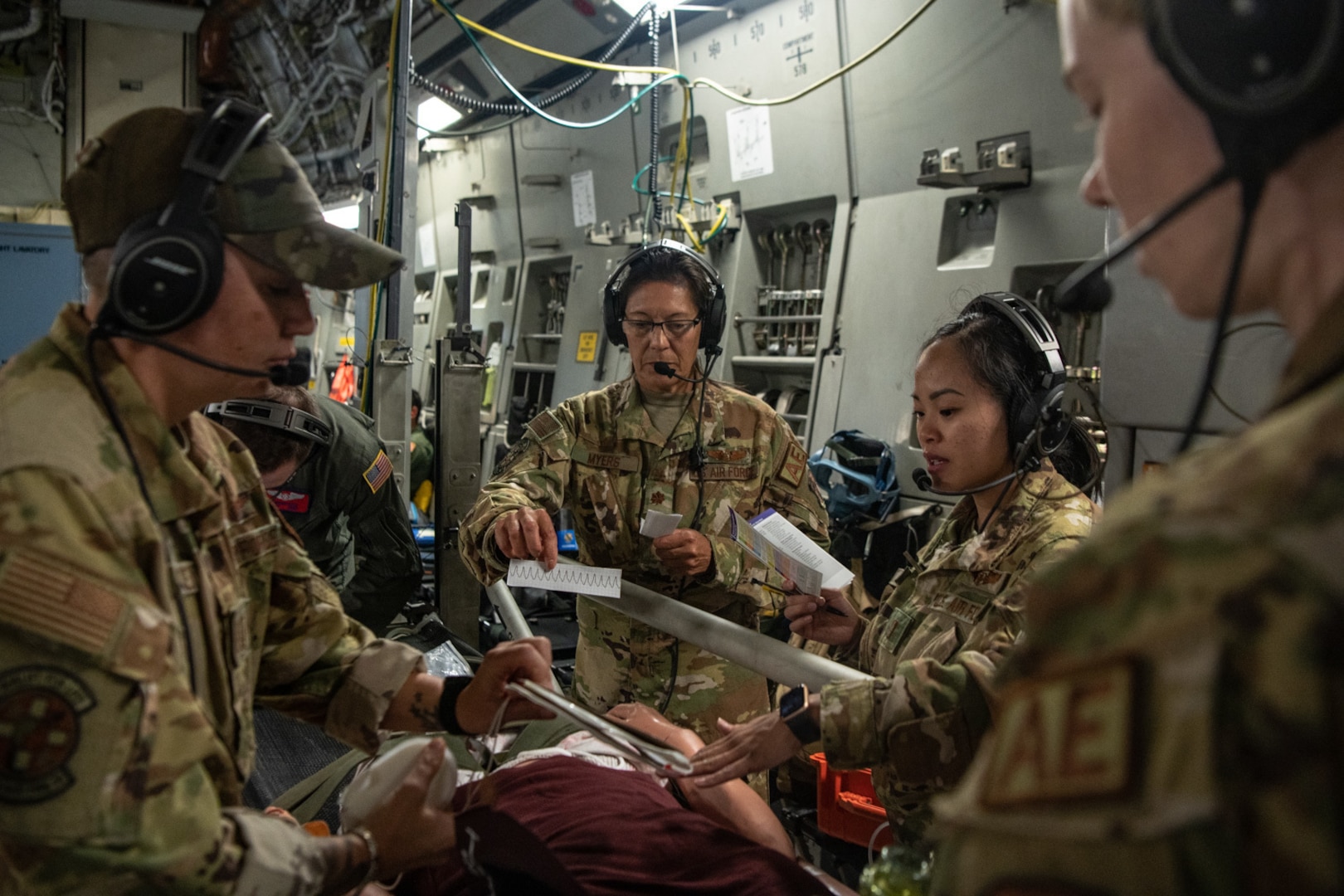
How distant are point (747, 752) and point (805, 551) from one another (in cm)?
51

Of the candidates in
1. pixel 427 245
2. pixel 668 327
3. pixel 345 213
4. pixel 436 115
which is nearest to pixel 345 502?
pixel 668 327

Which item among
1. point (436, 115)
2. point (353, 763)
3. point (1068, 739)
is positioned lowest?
point (353, 763)

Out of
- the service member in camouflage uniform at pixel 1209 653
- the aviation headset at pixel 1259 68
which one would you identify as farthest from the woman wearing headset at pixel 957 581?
the aviation headset at pixel 1259 68

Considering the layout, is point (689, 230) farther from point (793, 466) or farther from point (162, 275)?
point (162, 275)

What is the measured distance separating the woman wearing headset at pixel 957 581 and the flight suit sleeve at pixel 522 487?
0.89m

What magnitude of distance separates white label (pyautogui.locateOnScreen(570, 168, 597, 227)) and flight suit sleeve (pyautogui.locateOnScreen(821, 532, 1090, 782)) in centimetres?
468

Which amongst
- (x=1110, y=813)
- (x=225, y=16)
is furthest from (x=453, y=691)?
(x=225, y=16)

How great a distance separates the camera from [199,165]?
3.51ft

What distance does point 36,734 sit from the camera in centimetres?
86

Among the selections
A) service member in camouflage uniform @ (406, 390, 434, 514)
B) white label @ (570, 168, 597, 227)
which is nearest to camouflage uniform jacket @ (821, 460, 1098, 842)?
service member in camouflage uniform @ (406, 390, 434, 514)

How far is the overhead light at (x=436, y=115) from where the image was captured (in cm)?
661

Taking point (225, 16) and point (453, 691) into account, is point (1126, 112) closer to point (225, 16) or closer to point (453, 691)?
point (453, 691)

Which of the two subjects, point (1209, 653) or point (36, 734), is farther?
point (36, 734)

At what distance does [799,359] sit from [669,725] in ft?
7.71
